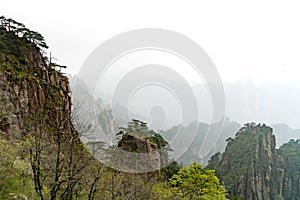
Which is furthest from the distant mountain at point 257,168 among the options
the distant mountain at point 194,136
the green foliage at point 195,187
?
the green foliage at point 195,187

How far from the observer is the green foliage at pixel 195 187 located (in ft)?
67.2

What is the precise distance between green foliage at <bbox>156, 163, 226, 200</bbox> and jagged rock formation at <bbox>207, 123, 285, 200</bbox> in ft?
123

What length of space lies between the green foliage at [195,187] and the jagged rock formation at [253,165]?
123ft

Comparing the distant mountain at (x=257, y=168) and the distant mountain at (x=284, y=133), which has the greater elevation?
the distant mountain at (x=284, y=133)

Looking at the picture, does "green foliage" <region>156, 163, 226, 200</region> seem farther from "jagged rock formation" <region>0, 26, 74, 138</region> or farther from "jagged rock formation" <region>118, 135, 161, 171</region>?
"jagged rock formation" <region>0, 26, 74, 138</region>

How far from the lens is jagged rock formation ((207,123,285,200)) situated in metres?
60.5

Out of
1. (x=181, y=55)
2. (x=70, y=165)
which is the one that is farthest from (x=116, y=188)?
(x=181, y=55)

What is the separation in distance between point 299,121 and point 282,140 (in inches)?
613

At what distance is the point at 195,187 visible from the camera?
2145cm

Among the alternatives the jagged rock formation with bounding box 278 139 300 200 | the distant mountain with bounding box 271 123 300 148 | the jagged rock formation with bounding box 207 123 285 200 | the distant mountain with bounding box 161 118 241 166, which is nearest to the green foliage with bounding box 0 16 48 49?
the distant mountain with bounding box 161 118 241 166

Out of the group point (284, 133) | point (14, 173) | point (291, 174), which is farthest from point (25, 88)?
point (284, 133)

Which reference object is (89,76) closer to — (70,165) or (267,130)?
(70,165)

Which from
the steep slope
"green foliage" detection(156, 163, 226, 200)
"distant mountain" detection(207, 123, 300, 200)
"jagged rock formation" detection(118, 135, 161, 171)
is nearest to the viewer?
the steep slope

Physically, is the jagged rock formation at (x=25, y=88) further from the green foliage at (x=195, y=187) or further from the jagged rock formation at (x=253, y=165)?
the jagged rock formation at (x=253, y=165)
